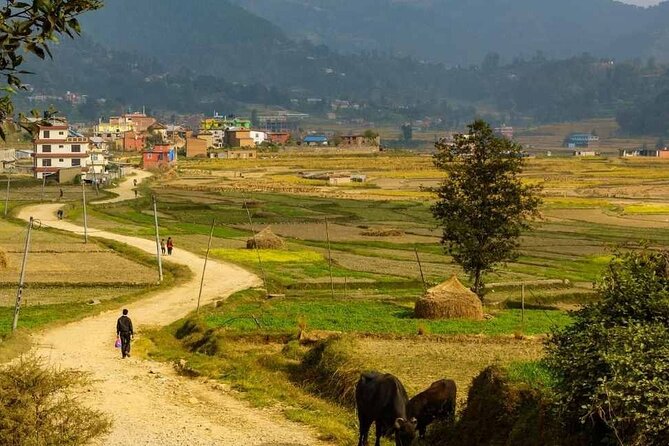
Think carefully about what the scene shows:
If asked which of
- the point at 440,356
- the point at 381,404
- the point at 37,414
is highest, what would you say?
the point at 37,414

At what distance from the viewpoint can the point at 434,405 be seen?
1778 centimetres

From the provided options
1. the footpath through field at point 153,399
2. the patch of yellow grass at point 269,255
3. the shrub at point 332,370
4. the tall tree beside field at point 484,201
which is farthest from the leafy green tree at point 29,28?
the patch of yellow grass at point 269,255

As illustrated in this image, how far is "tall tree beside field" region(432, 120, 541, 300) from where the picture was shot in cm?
3916

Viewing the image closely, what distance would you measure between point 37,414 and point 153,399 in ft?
26.2

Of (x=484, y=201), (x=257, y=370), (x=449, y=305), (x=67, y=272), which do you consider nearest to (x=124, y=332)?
(x=257, y=370)

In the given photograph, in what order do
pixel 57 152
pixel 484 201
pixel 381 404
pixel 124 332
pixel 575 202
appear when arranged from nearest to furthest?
pixel 381 404, pixel 124 332, pixel 484 201, pixel 575 202, pixel 57 152

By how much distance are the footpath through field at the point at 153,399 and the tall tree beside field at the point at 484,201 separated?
12.5 meters

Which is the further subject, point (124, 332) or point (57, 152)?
point (57, 152)

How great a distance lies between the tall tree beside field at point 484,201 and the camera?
39156 mm

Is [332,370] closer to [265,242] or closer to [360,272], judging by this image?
[360,272]

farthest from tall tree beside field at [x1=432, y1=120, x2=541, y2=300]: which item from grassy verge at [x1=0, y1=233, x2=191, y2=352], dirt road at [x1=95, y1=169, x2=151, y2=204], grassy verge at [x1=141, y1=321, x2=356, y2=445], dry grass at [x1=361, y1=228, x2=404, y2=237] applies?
dirt road at [x1=95, y1=169, x2=151, y2=204]

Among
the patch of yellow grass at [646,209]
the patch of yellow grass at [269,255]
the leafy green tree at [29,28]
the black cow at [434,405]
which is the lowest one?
the patch of yellow grass at [646,209]

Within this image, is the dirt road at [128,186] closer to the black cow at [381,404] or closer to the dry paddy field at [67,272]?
the dry paddy field at [67,272]

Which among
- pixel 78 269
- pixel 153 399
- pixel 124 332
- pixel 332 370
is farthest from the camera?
pixel 78 269
